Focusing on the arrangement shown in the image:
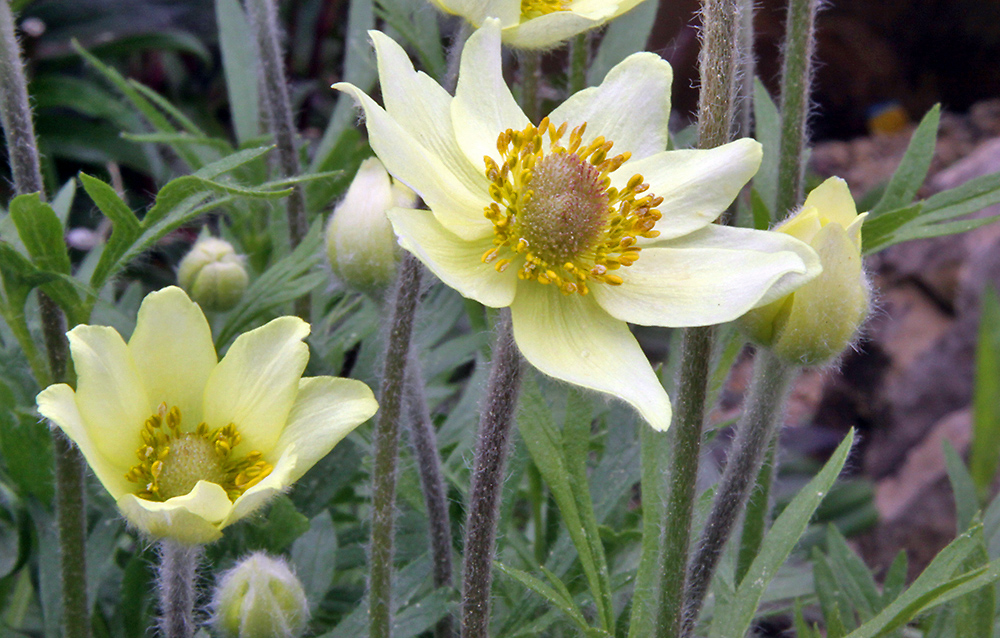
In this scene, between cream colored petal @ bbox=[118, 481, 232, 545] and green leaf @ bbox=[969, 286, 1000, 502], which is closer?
cream colored petal @ bbox=[118, 481, 232, 545]

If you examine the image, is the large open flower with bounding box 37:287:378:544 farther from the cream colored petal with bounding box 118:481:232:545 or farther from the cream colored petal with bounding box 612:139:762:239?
the cream colored petal with bounding box 612:139:762:239

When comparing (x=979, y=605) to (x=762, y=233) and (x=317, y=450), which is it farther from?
→ (x=317, y=450)

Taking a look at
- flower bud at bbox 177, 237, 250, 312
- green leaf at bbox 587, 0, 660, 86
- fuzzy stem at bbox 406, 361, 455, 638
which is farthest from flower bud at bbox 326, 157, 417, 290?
green leaf at bbox 587, 0, 660, 86

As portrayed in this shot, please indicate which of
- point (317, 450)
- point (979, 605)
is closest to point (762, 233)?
point (317, 450)

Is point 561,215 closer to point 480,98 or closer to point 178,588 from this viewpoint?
point 480,98

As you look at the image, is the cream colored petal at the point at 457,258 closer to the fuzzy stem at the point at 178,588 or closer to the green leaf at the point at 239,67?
the fuzzy stem at the point at 178,588

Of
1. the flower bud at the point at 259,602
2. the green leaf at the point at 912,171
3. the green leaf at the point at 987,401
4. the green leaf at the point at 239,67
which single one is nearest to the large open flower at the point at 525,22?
the green leaf at the point at 912,171

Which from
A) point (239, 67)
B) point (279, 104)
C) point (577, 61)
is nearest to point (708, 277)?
point (577, 61)
